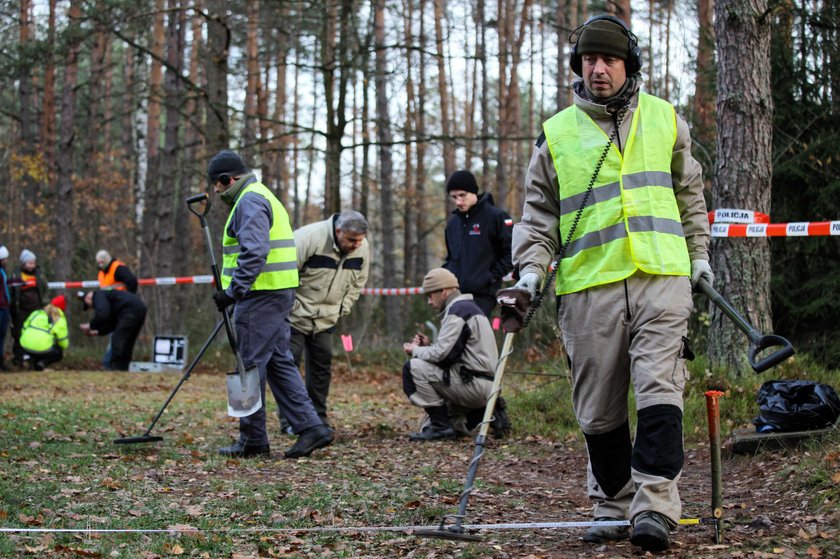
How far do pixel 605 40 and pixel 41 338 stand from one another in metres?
14.3

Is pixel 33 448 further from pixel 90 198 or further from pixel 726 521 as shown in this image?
pixel 90 198

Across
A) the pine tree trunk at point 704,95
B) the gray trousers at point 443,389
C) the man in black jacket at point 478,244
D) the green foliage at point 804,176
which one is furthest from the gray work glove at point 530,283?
the green foliage at point 804,176

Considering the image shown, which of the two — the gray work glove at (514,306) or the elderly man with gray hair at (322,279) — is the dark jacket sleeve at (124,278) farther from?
the gray work glove at (514,306)

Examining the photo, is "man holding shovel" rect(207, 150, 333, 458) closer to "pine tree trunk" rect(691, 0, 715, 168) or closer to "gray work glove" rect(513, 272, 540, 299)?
"gray work glove" rect(513, 272, 540, 299)

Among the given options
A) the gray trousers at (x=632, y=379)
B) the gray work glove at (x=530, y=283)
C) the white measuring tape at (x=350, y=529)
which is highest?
the gray work glove at (x=530, y=283)

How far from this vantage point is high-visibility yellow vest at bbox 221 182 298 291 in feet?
24.3

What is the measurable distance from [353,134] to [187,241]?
9653 millimetres

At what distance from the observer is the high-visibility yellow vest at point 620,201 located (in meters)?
4.19

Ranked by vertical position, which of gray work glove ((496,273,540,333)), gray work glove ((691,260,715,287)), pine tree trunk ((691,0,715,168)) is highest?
pine tree trunk ((691,0,715,168))

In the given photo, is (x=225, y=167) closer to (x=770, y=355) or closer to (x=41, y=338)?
(x=770, y=355)

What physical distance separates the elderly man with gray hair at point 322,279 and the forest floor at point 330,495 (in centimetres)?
79

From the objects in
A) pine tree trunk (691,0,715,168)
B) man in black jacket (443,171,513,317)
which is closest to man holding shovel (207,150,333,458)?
man in black jacket (443,171,513,317)

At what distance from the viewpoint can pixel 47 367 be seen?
55.7 ft

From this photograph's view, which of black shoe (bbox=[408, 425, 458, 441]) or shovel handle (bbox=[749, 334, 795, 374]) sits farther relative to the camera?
black shoe (bbox=[408, 425, 458, 441])
